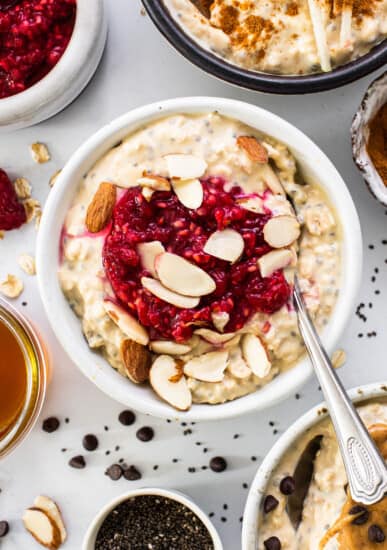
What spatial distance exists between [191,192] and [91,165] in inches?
10.0

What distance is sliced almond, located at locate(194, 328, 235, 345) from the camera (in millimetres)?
1757

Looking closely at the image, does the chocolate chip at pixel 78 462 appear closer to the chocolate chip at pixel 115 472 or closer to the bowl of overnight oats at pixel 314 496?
the chocolate chip at pixel 115 472

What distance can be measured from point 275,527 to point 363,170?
0.80 meters

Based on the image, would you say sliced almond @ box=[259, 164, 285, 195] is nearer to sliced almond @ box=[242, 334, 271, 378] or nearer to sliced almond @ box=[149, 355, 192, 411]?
sliced almond @ box=[242, 334, 271, 378]

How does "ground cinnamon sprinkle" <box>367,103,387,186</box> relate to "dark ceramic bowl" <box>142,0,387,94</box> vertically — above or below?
Result: below

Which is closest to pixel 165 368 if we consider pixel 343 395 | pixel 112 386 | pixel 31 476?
pixel 112 386

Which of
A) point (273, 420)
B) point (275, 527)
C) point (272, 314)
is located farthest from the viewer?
point (273, 420)

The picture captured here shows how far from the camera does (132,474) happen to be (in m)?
2.05

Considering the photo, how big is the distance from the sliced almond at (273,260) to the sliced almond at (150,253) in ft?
0.67

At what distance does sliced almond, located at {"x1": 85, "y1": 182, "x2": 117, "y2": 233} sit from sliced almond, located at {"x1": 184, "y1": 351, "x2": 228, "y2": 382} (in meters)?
0.34

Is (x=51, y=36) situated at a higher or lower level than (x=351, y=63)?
higher

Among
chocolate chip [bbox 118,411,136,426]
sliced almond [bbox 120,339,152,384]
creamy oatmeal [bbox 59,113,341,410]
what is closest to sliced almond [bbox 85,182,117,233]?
creamy oatmeal [bbox 59,113,341,410]

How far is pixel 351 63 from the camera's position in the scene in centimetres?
182

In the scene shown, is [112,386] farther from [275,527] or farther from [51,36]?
[51,36]
